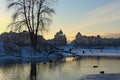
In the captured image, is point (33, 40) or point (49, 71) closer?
point (49, 71)

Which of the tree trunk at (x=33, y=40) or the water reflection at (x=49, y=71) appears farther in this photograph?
the tree trunk at (x=33, y=40)

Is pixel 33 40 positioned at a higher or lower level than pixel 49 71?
higher

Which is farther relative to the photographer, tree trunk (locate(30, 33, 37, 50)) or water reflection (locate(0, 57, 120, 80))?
tree trunk (locate(30, 33, 37, 50))

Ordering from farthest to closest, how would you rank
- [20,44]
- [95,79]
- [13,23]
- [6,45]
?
[20,44], [6,45], [13,23], [95,79]

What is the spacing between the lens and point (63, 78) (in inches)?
1036

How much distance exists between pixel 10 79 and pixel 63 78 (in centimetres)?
398

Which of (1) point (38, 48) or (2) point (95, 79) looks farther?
(1) point (38, 48)

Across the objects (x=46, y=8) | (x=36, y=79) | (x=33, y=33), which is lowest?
(x=36, y=79)

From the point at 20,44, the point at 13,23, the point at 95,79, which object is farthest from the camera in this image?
the point at 20,44

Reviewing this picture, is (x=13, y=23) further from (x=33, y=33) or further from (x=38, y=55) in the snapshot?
(x=38, y=55)

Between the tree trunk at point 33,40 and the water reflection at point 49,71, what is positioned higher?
the tree trunk at point 33,40

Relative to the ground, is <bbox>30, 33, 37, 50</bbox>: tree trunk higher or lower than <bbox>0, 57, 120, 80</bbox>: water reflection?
higher

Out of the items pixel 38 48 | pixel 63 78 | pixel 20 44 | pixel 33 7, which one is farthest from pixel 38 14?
pixel 63 78

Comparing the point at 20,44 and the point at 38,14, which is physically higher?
the point at 38,14
